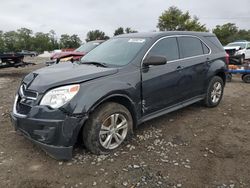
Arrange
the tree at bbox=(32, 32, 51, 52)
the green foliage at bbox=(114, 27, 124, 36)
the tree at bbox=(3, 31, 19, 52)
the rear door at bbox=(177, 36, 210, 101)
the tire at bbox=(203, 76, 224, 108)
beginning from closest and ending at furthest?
the rear door at bbox=(177, 36, 210, 101), the tire at bbox=(203, 76, 224, 108), the green foliage at bbox=(114, 27, 124, 36), the tree at bbox=(3, 31, 19, 52), the tree at bbox=(32, 32, 51, 52)

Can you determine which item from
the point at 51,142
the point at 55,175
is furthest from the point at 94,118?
the point at 55,175

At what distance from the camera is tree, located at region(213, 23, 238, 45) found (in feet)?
173

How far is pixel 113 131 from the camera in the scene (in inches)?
146

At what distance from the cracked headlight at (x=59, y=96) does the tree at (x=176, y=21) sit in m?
40.2

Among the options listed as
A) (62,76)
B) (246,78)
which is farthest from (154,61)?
(246,78)

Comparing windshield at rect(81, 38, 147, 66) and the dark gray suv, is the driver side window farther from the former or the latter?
windshield at rect(81, 38, 147, 66)

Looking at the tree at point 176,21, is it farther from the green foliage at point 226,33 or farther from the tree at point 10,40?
the tree at point 10,40

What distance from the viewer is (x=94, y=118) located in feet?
11.2

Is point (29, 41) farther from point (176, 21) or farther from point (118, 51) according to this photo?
point (118, 51)

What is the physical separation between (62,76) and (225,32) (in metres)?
55.7

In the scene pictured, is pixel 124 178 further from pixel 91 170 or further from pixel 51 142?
pixel 51 142

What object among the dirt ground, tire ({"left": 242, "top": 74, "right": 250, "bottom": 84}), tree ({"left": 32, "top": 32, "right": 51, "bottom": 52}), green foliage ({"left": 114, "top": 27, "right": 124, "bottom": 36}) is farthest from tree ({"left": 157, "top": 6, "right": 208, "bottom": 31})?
tree ({"left": 32, "top": 32, "right": 51, "bottom": 52})

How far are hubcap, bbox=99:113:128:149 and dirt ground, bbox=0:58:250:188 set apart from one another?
0.16m

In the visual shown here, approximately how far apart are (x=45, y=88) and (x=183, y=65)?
266cm
